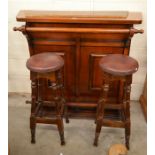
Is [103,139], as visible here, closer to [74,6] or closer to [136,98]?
[136,98]

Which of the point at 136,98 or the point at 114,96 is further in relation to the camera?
the point at 136,98

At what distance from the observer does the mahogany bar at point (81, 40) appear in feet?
6.84

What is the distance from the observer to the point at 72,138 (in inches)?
92.1

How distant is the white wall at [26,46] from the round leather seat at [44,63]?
59 cm

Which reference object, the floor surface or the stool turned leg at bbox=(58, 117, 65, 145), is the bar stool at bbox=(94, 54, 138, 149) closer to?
the floor surface

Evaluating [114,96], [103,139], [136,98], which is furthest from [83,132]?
[136,98]

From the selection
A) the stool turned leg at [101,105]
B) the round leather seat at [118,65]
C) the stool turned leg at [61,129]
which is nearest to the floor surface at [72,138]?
the stool turned leg at [61,129]

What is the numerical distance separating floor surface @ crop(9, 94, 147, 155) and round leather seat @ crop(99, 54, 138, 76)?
0.80 meters

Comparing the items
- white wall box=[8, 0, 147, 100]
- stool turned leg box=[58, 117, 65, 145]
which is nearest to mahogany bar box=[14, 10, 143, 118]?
white wall box=[8, 0, 147, 100]

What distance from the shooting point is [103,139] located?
7.64 feet

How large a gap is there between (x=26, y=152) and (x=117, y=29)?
139 centimetres

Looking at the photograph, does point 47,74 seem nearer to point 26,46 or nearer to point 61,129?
point 61,129

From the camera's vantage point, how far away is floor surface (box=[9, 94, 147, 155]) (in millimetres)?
2205
